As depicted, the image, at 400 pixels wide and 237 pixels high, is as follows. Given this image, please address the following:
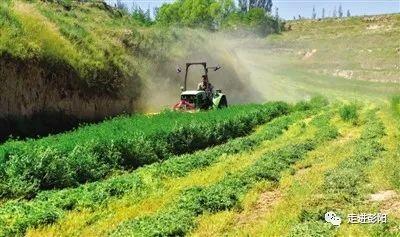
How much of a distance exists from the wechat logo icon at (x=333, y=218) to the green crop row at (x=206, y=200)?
6.32 ft

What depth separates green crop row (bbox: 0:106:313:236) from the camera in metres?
9.81

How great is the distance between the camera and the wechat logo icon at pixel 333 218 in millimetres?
9578

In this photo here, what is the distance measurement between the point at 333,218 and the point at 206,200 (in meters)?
2.56

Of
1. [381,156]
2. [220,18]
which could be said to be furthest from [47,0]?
[220,18]

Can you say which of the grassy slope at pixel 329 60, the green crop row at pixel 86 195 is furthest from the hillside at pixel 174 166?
the grassy slope at pixel 329 60

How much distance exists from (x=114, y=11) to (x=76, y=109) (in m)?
28.1

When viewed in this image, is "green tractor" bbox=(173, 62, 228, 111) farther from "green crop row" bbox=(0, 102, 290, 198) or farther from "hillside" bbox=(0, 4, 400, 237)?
"green crop row" bbox=(0, 102, 290, 198)

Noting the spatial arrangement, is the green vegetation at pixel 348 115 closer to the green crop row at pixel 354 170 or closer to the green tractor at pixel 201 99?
the green crop row at pixel 354 170

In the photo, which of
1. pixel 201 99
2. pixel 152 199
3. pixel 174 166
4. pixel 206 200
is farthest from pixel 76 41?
pixel 206 200

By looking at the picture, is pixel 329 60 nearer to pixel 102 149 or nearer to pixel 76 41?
pixel 76 41

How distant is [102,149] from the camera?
15.7m

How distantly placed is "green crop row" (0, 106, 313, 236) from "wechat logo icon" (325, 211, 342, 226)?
4.12m

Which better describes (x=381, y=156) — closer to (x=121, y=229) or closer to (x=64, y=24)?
(x=121, y=229)

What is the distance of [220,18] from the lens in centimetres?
10988
